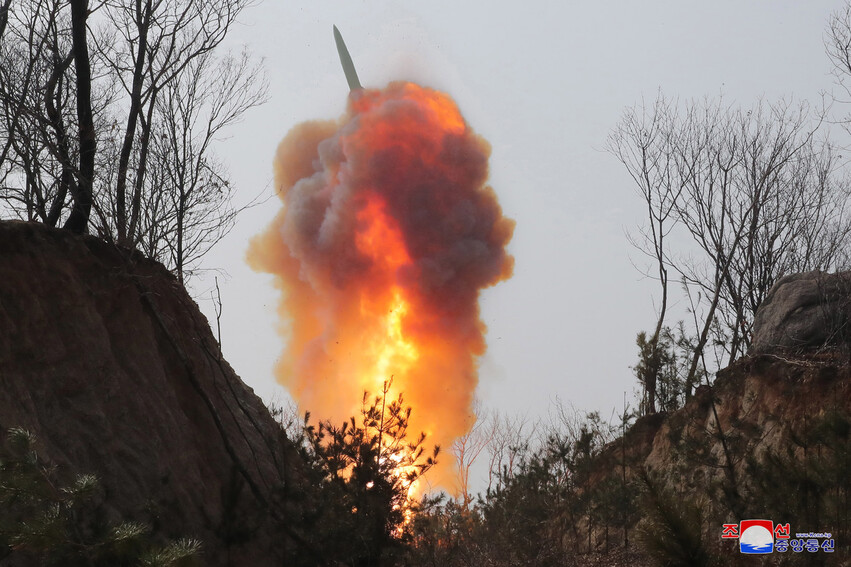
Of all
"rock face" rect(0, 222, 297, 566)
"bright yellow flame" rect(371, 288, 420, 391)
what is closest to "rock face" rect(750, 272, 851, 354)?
"rock face" rect(0, 222, 297, 566)

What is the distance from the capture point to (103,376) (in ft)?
34.9

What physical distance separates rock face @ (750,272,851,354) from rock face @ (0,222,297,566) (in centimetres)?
1000

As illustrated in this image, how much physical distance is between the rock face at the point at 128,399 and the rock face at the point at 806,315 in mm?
9999

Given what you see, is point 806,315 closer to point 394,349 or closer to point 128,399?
point 128,399

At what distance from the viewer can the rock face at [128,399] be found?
9.88 metres

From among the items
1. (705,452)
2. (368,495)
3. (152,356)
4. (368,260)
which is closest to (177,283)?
(152,356)

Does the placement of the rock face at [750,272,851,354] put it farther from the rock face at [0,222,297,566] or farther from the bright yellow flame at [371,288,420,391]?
the bright yellow flame at [371,288,420,391]

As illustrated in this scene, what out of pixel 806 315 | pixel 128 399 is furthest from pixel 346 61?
pixel 128 399

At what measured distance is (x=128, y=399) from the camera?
10.8m

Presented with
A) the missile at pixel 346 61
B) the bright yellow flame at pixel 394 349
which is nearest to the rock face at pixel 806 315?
the bright yellow flame at pixel 394 349

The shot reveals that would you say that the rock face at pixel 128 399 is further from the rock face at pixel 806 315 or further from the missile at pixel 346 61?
the missile at pixel 346 61

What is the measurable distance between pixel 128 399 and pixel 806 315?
40.6 feet

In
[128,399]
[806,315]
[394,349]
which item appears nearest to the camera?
[128,399]

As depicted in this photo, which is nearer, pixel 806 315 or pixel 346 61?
pixel 806 315
